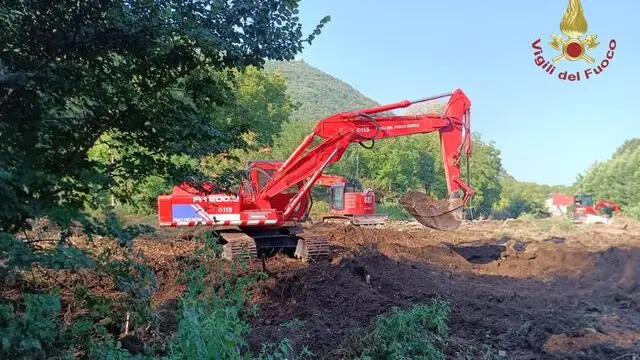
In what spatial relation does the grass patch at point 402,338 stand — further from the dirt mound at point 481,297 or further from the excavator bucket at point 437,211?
the excavator bucket at point 437,211

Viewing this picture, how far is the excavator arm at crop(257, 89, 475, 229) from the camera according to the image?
12.5m

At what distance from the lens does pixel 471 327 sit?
25.3ft

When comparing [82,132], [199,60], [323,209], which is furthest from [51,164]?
[323,209]

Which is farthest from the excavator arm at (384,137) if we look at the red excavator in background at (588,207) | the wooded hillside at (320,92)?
the wooded hillside at (320,92)

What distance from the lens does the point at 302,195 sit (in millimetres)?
12234

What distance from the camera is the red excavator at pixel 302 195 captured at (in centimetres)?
1193

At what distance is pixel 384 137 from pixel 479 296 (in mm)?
4421

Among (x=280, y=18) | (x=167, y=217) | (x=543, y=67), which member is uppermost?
(x=543, y=67)

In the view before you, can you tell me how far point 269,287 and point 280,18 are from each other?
16.2 feet

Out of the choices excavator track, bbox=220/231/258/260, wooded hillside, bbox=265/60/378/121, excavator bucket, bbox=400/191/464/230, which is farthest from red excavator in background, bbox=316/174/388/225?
wooded hillside, bbox=265/60/378/121

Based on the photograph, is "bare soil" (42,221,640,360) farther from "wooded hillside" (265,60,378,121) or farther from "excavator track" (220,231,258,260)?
"wooded hillside" (265,60,378,121)

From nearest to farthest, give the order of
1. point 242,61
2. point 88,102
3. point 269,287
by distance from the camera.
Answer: point 88,102, point 242,61, point 269,287

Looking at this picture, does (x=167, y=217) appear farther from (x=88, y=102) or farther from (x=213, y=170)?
(x=88, y=102)

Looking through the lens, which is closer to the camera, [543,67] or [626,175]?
[543,67]
